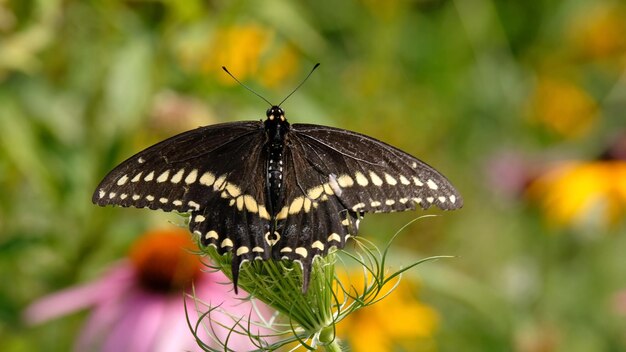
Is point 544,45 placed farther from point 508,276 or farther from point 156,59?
point 156,59

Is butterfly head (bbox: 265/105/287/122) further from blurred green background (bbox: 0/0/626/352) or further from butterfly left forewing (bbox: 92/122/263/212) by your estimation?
blurred green background (bbox: 0/0/626/352)

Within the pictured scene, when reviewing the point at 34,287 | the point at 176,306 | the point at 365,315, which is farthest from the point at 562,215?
the point at 34,287

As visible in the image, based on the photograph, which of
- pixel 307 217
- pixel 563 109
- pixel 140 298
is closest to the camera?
pixel 307 217

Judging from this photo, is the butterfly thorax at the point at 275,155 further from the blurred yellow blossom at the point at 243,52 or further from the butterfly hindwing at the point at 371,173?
the blurred yellow blossom at the point at 243,52

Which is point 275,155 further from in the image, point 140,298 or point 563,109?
point 563,109

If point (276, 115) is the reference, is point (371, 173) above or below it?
below

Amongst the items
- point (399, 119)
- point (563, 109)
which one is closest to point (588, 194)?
point (399, 119)

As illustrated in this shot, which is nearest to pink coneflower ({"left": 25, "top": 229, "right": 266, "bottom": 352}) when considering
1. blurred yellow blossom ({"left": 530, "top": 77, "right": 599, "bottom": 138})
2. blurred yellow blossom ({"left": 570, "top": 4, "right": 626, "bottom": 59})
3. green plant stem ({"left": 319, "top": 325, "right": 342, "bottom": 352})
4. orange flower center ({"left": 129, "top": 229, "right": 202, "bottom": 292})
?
orange flower center ({"left": 129, "top": 229, "right": 202, "bottom": 292})
